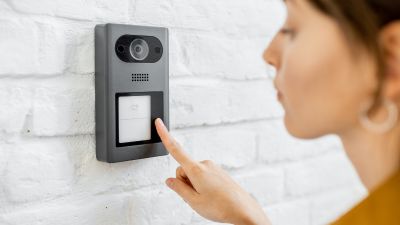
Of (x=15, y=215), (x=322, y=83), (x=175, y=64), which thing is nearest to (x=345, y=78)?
(x=322, y=83)

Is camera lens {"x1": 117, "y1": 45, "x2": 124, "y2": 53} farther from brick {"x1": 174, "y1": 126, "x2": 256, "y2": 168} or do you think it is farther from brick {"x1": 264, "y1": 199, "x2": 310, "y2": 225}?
brick {"x1": 264, "y1": 199, "x2": 310, "y2": 225}

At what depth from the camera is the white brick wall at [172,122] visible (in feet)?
1.92

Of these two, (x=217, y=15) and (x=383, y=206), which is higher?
(x=217, y=15)

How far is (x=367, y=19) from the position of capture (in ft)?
1.66

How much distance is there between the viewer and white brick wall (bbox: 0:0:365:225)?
585 millimetres

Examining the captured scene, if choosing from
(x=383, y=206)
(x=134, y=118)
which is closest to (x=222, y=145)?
(x=134, y=118)

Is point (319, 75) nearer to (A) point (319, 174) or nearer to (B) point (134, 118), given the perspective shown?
(B) point (134, 118)

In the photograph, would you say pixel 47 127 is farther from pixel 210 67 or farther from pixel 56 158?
pixel 210 67

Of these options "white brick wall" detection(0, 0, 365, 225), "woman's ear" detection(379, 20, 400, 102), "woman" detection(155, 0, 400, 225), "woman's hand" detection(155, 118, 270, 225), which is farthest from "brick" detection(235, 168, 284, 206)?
"woman's ear" detection(379, 20, 400, 102)

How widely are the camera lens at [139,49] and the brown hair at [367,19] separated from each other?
0.80 feet

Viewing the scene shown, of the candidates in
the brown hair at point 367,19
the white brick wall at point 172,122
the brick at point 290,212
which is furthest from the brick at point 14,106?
the brick at point 290,212

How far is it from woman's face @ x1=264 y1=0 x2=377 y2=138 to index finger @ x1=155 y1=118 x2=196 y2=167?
146 mm

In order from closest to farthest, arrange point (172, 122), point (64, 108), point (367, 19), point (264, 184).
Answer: point (367, 19) < point (64, 108) < point (172, 122) < point (264, 184)

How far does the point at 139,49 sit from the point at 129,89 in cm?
5
